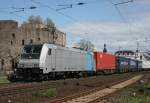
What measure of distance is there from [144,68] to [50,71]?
87495 mm

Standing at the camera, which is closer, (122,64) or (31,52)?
(31,52)

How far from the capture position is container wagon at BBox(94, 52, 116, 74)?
193 feet

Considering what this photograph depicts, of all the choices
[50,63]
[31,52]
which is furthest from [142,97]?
[31,52]

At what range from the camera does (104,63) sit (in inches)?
2472

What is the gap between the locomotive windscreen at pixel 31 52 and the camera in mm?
35787

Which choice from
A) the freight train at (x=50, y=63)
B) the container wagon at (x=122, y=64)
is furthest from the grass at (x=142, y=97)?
the container wagon at (x=122, y=64)

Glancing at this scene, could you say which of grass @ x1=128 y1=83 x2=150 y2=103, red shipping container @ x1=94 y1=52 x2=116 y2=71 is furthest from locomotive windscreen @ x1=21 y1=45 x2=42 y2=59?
red shipping container @ x1=94 y1=52 x2=116 y2=71

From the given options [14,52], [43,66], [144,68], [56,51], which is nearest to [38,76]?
[43,66]

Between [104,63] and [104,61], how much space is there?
0.31 metres

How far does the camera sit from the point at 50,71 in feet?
121

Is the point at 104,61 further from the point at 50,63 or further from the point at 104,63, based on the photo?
the point at 50,63

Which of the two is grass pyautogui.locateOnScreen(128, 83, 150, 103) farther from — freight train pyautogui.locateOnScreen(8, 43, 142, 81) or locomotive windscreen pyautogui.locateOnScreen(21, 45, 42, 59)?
locomotive windscreen pyautogui.locateOnScreen(21, 45, 42, 59)

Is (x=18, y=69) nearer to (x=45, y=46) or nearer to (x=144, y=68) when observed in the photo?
(x=45, y=46)

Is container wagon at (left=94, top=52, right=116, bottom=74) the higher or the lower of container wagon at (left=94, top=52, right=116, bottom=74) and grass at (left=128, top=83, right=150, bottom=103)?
the higher
